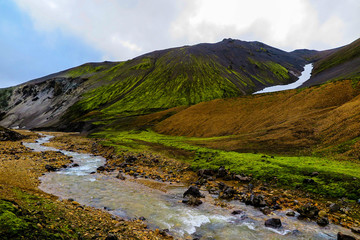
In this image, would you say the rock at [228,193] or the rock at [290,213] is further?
the rock at [228,193]

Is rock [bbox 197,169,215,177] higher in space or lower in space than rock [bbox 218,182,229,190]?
higher

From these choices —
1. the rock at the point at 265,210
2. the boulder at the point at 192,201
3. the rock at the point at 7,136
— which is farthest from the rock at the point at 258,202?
the rock at the point at 7,136

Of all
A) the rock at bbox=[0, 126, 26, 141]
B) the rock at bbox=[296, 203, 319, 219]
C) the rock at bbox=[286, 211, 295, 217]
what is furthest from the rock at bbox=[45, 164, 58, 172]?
the rock at bbox=[0, 126, 26, 141]

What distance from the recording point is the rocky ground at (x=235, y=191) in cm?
1619

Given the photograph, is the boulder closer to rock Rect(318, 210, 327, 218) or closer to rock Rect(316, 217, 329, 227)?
rock Rect(316, 217, 329, 227)

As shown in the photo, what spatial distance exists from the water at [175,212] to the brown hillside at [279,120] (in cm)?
2224

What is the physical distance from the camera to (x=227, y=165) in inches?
1180

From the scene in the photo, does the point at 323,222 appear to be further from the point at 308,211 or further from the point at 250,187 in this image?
the point at 250,187

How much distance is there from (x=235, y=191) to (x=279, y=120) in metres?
36.7

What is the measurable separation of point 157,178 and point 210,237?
14645 millimetres

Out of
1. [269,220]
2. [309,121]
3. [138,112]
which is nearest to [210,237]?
[269,220]

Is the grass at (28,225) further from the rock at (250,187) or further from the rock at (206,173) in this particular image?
the rock at (206,173)

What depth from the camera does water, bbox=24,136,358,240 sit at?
1423 cm

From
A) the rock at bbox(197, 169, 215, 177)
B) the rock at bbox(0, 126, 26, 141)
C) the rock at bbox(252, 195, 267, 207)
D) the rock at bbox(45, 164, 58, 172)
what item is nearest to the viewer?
the rock at bbox(252, 195, 267, 207)
